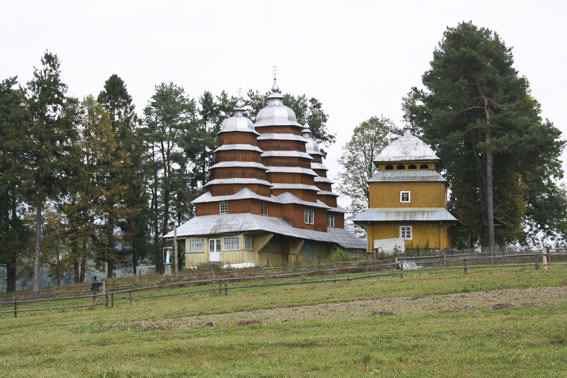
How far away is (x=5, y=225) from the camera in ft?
220

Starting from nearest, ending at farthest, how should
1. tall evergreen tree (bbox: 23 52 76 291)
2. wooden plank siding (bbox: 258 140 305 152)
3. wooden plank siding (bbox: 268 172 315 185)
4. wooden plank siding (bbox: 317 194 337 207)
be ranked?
tall evergreen tree (bbox: 23 52 76 291) < wooden plank siding (bbox: 268 172 315 185) < wooden plank siding (bbox: 258 140 305 152) < wooden plank siding (bbox: 317 194 337 207)

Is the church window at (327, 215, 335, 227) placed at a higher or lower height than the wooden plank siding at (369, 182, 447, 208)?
lower

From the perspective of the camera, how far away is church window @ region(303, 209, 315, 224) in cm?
7056

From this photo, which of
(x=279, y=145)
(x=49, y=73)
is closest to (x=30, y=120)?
(x=49, y=73)

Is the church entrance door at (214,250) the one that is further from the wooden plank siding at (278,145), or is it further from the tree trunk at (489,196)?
the tree trunk at (489,196)

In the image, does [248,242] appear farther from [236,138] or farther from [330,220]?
→ [330,220]

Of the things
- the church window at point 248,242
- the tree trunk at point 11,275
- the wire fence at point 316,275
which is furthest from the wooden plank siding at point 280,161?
the wire fence at point 316,275

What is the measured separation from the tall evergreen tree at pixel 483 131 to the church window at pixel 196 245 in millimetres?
17325

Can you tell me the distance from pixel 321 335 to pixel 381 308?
18.8 feet

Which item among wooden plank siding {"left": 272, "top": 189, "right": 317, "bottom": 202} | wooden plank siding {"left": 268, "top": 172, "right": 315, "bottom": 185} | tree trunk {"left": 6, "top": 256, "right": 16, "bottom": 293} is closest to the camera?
tree trunk {"left": 6, "top": 256, "right": 16, "bottom": 293}

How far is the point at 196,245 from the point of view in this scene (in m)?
63.6

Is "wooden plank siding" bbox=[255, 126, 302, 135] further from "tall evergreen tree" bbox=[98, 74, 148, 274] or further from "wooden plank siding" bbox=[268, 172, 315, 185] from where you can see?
"tall evergreen tree" bbox=[98, 74, 148, 274]

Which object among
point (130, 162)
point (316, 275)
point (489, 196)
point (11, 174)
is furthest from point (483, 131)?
point (11, 174)

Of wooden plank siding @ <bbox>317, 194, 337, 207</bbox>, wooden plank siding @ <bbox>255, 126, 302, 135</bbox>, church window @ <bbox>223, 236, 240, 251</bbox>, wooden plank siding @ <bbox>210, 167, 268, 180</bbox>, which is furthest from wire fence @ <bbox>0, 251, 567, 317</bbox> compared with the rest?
wooden plank siding @ <bbox>317, 194, 337, 207</bbox>
